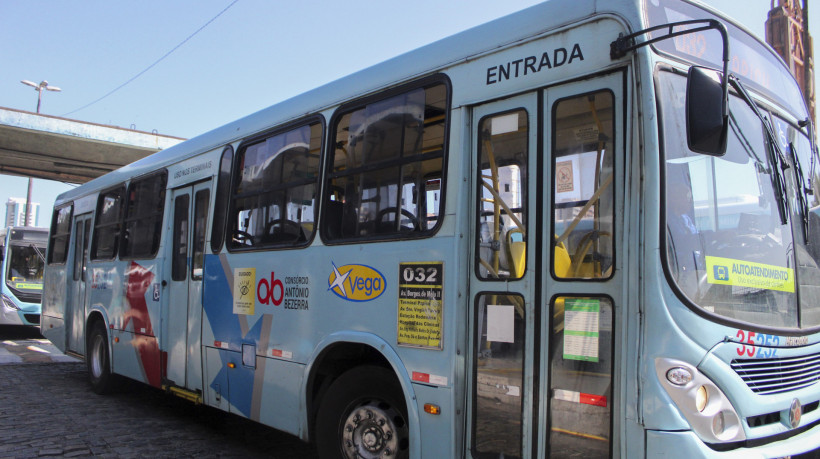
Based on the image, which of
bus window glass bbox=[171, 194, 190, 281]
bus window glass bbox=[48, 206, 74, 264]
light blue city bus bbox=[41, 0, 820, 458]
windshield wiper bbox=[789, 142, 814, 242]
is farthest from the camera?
bus window glass bbox=[48, 206, 74, 264]

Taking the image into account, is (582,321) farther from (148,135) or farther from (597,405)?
(148,135)

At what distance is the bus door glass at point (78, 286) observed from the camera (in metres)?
9.46

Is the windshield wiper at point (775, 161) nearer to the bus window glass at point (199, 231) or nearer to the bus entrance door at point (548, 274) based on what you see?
the bus entrance door at point (548, 274)

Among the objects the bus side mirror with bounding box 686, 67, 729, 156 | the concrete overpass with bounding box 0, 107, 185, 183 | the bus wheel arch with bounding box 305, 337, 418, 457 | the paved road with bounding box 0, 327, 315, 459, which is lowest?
the paved road with bounding box 0, 327, 315, 459

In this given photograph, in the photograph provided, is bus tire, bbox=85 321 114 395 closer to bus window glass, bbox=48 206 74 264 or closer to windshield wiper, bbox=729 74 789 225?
bus window glass, bbox=48 206 74 264

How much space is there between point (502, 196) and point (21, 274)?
17.3 metres

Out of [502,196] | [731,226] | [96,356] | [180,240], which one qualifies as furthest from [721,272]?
[96,356]

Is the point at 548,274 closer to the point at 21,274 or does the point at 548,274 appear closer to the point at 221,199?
the point at 221,199

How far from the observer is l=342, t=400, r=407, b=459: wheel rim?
161 inches

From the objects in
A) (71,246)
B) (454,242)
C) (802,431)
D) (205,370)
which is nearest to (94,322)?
(71,246)

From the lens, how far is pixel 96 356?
893 cm

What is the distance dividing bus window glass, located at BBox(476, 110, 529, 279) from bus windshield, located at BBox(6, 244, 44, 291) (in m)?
17.0

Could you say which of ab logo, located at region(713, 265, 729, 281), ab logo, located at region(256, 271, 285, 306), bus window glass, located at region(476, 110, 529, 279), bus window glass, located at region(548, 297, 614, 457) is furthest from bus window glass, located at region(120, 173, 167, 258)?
ab logo, located at region(713, 265, 729, 281)

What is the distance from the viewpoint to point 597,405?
3.07m
